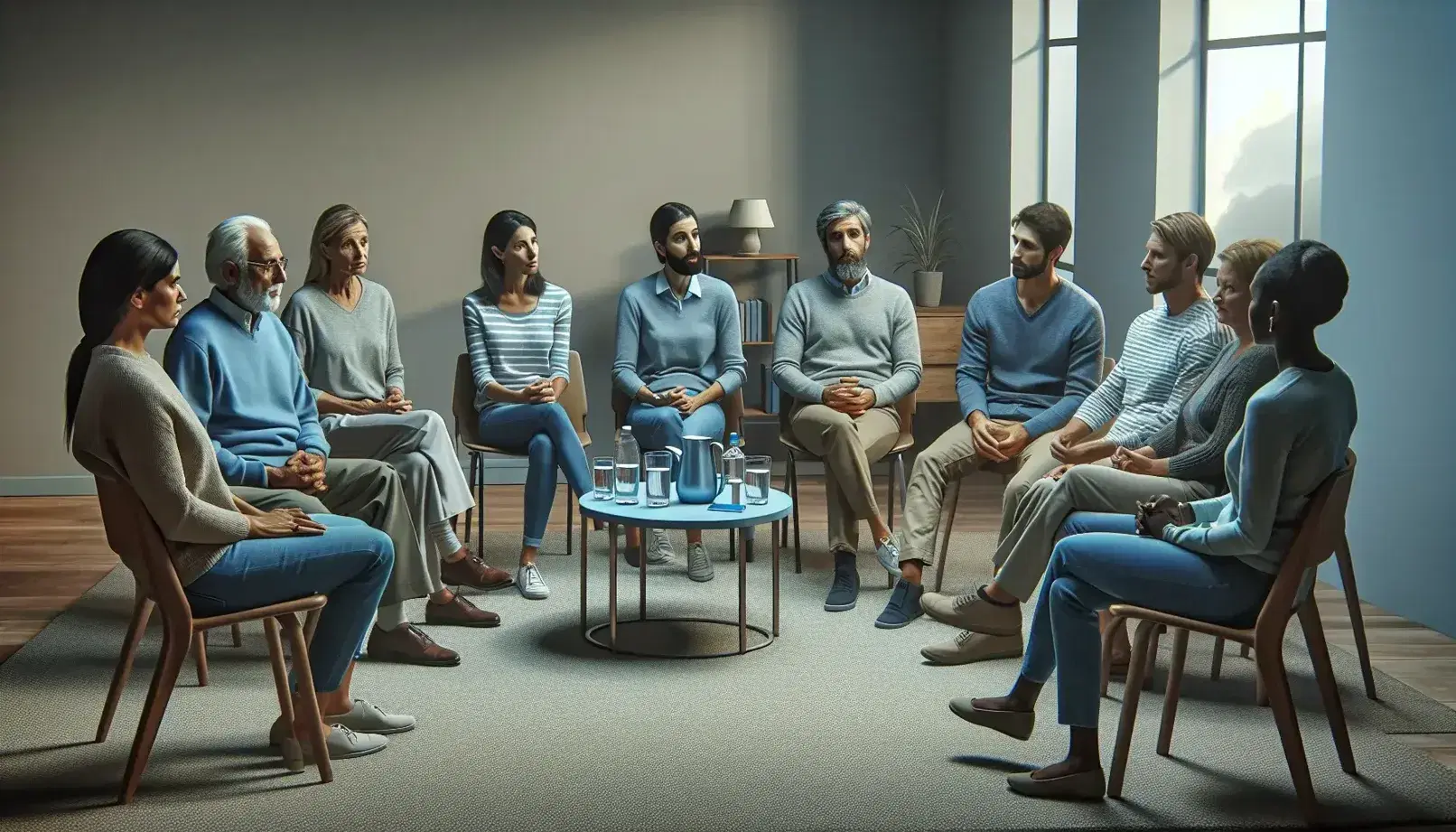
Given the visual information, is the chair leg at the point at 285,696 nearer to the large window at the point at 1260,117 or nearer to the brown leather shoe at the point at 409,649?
the brown leather shoe at the point at 409,649

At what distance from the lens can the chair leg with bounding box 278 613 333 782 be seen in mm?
3234

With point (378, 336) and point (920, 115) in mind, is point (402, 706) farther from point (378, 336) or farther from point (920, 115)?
point (920, 115)

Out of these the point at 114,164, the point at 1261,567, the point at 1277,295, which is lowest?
the point at 1261,567

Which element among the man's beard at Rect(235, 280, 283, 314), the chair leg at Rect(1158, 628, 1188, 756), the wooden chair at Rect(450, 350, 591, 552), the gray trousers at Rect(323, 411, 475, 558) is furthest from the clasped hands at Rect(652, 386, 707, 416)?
the chair leg at Rect(1158, 628, 1188, 756)

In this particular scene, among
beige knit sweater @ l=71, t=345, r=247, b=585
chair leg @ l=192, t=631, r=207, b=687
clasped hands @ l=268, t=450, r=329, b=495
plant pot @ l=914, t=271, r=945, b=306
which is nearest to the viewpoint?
beige knit sweater @ l=71, t=345, r=247, b=585

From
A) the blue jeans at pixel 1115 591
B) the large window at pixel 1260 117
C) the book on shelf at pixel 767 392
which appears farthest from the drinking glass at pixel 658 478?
Result: the book on shelf at pixel 767 392

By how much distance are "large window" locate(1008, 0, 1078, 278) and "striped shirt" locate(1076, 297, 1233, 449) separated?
2.43m

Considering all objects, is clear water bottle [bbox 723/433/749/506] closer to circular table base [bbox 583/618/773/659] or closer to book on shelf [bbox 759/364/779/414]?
circular table base [bbox 583/618/773/659]

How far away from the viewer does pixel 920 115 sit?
7.72 m

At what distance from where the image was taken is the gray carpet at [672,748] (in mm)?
Answer: 3119

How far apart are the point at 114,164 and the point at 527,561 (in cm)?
356

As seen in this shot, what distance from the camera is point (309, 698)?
10.7 ft

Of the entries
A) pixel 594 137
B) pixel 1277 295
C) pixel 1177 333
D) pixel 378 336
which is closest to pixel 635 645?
pixel 378 336

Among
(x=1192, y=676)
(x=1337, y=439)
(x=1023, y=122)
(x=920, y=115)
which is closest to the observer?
(x=1337, y=439)
